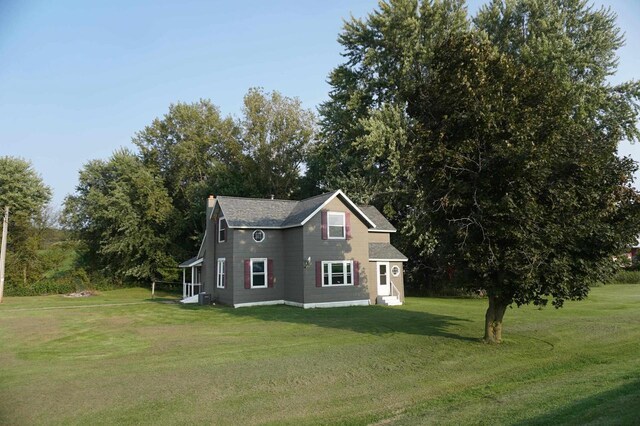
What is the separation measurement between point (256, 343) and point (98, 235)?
34989 millimetres

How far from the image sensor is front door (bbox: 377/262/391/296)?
26297mm

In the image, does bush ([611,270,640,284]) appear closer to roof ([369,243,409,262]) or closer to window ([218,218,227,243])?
roof ([369,243,409,262])

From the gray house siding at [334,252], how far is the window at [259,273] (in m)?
2.60

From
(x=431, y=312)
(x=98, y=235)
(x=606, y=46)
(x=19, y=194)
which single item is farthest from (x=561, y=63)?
(x=19, y=194)

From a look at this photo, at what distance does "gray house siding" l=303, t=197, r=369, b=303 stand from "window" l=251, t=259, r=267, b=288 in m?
2.60

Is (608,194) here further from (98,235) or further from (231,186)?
(98,235)

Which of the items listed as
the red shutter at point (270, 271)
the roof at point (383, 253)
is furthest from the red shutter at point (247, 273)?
the roof at point (383, 253)

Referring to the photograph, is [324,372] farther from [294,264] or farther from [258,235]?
[258,235]

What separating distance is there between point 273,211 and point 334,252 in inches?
188

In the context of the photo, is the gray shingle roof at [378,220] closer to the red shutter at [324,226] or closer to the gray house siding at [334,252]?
the gray house siding at [334,252]

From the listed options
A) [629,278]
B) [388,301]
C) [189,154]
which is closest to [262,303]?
[388,301]

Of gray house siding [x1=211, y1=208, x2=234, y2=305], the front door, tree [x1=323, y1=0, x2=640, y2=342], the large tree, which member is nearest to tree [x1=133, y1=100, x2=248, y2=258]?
the large tree

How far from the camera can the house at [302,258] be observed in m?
23.9

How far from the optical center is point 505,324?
52.9ft
